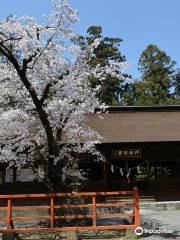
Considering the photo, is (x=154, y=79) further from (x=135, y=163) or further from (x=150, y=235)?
(x=150, y=235)

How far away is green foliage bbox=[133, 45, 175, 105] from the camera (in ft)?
150

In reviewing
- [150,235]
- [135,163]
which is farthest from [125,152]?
[150,235]

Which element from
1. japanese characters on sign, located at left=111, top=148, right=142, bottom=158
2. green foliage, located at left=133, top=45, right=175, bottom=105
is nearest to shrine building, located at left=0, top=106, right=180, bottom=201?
japanese characters on sign, located at left=111, top=148, right=142, bottom=158

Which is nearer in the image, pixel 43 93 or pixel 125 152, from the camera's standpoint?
pixel 43 93

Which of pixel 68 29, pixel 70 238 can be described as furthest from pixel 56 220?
pixel 68 29

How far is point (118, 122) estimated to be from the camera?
974 inches

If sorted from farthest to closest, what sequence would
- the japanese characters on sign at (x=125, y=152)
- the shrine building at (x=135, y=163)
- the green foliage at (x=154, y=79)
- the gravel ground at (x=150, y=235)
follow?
the green foliage at (x=154, y=79)
the japanese characters on sign at (x=125, y=152)
the shrine building at (x=135, y=163)
the gravel ground at (x=150, y=235)

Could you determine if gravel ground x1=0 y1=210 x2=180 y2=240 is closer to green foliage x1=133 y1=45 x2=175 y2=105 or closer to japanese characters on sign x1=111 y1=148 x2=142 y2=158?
japanese characters on sign x1=111 y1=148 x2=142 y2=158

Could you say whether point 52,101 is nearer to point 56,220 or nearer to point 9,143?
point 9,143

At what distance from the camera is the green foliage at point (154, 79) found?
150 feet

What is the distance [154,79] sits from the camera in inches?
1820

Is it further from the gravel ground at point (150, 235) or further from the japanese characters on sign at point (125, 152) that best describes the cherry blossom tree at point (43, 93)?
the japanese characters on sign at point (125, 152)


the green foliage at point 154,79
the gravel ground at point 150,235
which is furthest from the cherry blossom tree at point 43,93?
the green foliage at point 154,79

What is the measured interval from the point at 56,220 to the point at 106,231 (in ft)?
5.57
